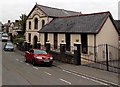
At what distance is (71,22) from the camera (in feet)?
103

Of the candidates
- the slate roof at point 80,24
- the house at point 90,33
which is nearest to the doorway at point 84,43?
the house at point 90,33

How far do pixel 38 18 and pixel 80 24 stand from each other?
13.8 meters

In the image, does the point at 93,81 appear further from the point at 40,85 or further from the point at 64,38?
the point at 64,38

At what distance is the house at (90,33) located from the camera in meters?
25.1

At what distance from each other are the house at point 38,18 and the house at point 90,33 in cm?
637

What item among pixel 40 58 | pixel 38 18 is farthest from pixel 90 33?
pixel 38 18

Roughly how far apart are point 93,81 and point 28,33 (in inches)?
1265

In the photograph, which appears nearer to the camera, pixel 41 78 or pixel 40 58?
pixel 41 78

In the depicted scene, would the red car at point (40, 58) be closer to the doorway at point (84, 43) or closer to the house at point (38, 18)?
the doorway at point (84, 43)

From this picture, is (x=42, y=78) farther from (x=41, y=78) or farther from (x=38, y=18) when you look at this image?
(x=38, y=18)

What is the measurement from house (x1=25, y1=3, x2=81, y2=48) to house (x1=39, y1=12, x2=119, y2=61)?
6368 mm

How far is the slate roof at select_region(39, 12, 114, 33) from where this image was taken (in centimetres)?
2587

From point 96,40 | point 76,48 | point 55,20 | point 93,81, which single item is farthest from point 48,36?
point 93,81

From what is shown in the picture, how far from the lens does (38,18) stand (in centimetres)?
4125
